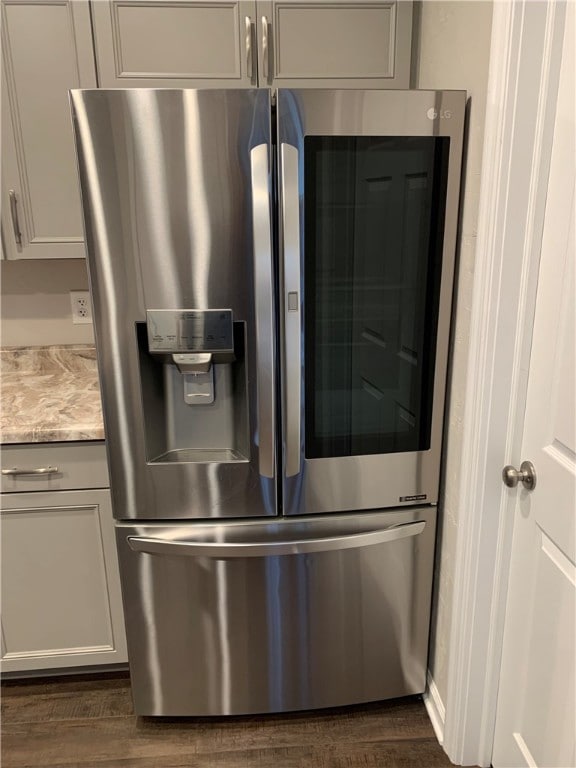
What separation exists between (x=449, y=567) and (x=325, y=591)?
35 centimetres

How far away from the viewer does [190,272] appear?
1460 mm

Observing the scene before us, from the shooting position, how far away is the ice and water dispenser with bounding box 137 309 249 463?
1487 millimetres

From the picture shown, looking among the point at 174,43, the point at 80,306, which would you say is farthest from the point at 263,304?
the point at 80,306

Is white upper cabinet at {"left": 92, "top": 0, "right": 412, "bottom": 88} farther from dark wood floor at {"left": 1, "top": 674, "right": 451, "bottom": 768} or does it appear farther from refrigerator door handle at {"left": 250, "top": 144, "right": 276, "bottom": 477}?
dark wood floor at {"left": 1, "top": 674, "right": 451, "bottom": 768}

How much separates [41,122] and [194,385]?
3.03 ft

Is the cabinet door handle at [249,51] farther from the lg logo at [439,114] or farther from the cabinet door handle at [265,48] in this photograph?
the lg logo at [439,114]

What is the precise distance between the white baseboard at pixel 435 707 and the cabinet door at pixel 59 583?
975 millimetres

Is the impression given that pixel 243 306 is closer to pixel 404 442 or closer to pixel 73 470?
pixel 404 442

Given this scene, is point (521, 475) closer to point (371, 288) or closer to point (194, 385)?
point (371, 288)

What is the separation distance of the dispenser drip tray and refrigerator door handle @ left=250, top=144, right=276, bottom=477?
9 cm

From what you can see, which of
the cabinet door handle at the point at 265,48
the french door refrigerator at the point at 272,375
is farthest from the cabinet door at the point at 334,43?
the french door refrigerator at the point at 272,375

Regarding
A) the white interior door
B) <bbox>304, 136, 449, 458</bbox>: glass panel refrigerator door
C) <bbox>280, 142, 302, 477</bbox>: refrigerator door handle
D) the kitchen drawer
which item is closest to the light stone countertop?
the kitchen drawer

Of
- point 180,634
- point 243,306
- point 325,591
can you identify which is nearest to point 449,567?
point 325,591

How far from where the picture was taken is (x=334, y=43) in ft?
5.75
